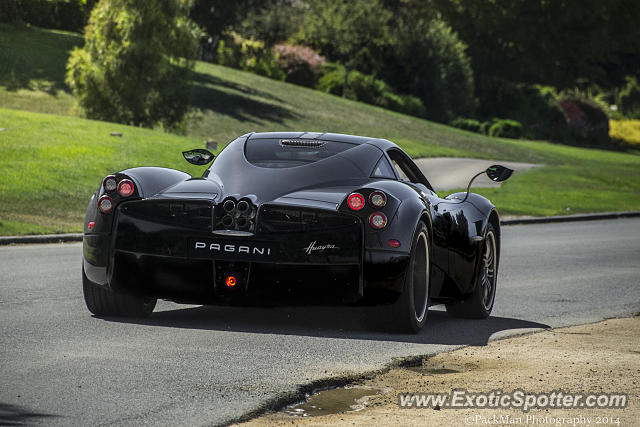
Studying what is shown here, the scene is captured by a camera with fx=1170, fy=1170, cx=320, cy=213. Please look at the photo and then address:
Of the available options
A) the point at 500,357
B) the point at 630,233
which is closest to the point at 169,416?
the point at 500,357

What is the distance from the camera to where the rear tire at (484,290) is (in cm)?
1005

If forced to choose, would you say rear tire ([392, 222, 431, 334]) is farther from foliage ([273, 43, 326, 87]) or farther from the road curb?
foliage ([273, 43, 326, 87])

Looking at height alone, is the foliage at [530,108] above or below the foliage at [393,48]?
below

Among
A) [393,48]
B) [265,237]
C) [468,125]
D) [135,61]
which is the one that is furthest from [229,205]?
[468,125]

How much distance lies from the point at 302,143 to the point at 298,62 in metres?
60.2

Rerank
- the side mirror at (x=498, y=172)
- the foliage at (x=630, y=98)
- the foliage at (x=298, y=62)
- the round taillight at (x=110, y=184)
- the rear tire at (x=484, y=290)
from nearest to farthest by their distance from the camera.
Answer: the round taillight at (x=110, y=184) → the side mirror at (x=498, y=172) → the rear tire at (x=484, y=290) → the foliage at (x=298, y=62) → the foliage at (x=630, y=98)

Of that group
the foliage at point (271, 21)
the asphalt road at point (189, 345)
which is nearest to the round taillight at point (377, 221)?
the asphalt road at point (189, 345)

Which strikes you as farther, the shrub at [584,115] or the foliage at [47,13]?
the shrub at [584,115]

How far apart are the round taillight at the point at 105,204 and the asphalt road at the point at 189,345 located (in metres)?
0.87

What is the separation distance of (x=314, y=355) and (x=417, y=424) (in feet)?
6.99

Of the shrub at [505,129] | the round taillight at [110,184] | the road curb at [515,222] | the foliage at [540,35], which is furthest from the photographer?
the foliage at [540,35]

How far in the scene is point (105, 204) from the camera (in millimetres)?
8570

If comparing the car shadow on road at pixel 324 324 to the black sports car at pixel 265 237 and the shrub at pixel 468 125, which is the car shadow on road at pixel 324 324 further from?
the shrub at pixel 468 125

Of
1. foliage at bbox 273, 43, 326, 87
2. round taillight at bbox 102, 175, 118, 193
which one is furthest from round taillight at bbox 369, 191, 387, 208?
foliage at bbox 273, 43, 326, 87
